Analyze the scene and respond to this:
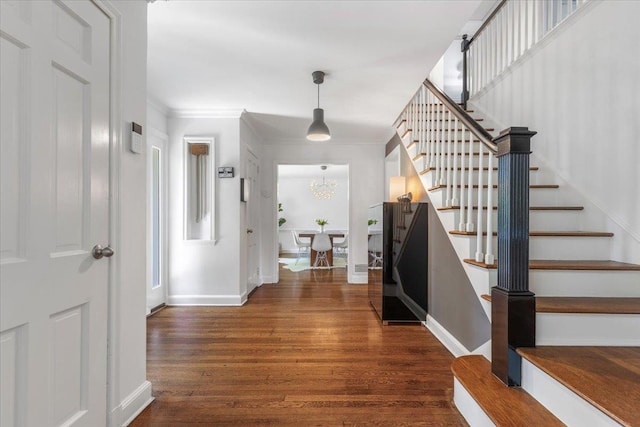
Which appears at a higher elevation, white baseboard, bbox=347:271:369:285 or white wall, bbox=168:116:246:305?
white wall, bbox=168:116:246:305

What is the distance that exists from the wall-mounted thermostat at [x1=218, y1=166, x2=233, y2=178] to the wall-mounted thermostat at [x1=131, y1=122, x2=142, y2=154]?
1965 millimetres

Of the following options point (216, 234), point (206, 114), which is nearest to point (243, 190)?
point (216, 234)

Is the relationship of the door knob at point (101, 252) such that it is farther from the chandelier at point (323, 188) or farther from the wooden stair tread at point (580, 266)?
the chandelier at point (323, 188)

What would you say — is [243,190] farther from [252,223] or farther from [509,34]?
[509,34]

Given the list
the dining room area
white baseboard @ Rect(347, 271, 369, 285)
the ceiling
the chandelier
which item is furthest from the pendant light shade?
the dining room area

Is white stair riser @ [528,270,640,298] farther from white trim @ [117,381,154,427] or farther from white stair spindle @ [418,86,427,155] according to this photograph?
white trim @ [117,381,154,427]

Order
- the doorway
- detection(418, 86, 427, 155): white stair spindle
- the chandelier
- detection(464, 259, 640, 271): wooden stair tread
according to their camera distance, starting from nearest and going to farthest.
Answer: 1. detection(464, 259, 640, 271): wooden stair tread
2. detection(418, 86, 427, 155): white stair spindle
3. the doorway
4. the chandelier

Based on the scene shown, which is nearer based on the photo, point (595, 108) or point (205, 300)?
point (595, 108)

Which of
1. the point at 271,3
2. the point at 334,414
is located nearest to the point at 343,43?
the point at 271,3

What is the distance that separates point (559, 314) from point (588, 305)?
200 millimetres

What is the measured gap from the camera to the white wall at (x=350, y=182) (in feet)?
16.4

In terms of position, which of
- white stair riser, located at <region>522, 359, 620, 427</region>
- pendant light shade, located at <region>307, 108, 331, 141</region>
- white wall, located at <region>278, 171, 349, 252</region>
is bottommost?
white stair riser, located at <region>522, 359, 620, 427</region>

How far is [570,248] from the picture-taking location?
2.04 metres

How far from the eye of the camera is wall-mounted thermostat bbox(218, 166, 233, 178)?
3662 millimetres
